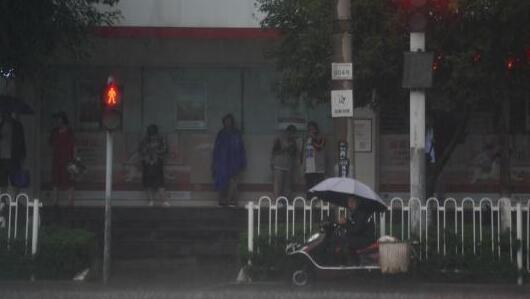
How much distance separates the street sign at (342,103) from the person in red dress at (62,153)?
27.7ft

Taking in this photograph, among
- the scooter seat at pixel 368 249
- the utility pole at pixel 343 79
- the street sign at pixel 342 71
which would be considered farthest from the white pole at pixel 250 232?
the street sign at pixel 342 71

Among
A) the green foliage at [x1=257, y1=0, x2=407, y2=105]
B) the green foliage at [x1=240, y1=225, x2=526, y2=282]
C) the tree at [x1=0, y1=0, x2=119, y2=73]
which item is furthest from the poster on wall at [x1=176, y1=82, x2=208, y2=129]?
the green foliage at [x1=240, y1=225, x2=526, y2=282]

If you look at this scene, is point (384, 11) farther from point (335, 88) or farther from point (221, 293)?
point (221, 293)

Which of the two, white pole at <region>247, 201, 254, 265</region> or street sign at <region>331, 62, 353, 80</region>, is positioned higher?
street sign at <region>331, 62, 353, 80</region>

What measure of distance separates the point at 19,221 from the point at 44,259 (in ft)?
3.17

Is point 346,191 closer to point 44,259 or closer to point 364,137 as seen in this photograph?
point 44,259

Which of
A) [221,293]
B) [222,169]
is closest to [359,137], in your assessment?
[222,169]

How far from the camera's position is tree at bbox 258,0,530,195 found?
1384cm

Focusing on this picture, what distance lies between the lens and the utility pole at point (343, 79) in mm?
13700

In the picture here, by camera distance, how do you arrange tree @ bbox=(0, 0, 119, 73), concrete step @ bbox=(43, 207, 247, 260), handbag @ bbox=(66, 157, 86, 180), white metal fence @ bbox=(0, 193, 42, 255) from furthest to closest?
handbag @ bbox=(66, 157, 86, 180)
concrete step @ bbox=(43, 207, 247, 260)
tree @ bbox=(0, 0, 119, 73)
white metal fence @ bbox=(0, 193, 42, 255)

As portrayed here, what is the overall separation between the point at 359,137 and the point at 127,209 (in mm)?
5150

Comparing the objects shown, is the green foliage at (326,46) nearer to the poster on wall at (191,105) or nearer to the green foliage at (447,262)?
the green foliage at (447,262)

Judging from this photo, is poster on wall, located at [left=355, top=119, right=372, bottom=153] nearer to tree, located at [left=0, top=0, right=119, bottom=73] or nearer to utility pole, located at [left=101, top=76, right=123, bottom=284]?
tree, located at [left=0, top=0, right=119, bottom=73]

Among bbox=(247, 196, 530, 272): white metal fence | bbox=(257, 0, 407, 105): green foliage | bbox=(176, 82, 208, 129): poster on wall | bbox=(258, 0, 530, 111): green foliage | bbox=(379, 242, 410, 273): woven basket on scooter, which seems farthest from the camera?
bbox=(176, 82, 208, 129): poster on wall
